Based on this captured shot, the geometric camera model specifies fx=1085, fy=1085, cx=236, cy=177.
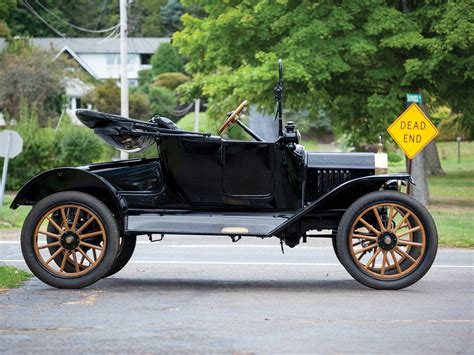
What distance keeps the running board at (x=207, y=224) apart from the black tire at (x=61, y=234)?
0.24 m

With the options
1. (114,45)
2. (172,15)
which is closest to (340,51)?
(172,15)

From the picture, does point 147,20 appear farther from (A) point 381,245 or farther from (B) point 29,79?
(A) point 381,245

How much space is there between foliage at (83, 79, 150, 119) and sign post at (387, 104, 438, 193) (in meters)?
46.9

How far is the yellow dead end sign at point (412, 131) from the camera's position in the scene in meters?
21.3

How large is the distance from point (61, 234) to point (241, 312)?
2278 millimetres

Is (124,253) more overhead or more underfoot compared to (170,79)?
more underfoot

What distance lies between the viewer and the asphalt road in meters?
7.45

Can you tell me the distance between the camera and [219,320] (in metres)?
8.41

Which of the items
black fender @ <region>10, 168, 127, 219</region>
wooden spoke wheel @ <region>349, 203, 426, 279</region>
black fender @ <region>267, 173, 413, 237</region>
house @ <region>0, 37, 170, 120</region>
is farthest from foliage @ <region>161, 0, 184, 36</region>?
wooden spoke wheel @ <region>349, 203, 426, 279</region>

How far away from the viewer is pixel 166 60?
3406 inches

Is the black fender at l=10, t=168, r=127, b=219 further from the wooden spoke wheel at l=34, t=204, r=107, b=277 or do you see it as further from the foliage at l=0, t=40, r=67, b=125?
the foliage at l=0, t=40, r=67, b=125

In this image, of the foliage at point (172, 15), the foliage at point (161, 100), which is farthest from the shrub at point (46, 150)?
the foliage at point (172, 15)

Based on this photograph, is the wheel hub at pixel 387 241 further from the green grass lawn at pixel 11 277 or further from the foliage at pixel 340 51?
the foliage at pixel 340 51

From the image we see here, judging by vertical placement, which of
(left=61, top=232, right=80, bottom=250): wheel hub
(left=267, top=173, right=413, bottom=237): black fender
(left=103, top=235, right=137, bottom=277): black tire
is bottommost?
(left=103, top=235, right=137, bottom=277): black tire
